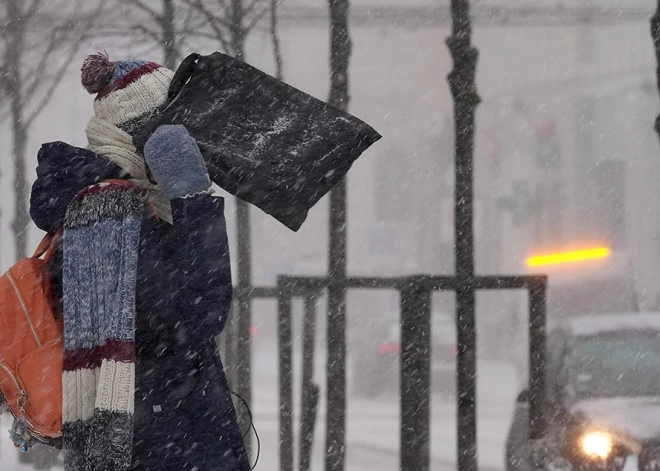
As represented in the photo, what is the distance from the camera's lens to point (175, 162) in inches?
86.4

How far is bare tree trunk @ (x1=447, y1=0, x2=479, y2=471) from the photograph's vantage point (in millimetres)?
4641

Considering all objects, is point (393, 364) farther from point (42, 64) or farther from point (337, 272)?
point (337, 272)

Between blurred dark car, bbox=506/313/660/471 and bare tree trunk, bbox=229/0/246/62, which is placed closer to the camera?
blurred dark car, bbox=506/313/660/471

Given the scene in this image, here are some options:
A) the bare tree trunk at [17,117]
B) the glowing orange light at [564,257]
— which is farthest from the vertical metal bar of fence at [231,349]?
the bare tree trunk at [17,117]

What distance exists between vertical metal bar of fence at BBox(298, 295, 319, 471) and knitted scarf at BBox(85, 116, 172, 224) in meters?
3.18

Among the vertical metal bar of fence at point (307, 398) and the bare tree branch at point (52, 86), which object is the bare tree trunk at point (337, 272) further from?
the bare tree branch at point (52, 86)

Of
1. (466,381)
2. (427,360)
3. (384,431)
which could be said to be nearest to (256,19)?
(427,360)

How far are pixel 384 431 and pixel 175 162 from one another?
11.1m

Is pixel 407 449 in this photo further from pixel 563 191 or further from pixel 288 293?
pixel 563 191

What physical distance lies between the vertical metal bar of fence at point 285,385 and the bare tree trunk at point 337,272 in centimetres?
24

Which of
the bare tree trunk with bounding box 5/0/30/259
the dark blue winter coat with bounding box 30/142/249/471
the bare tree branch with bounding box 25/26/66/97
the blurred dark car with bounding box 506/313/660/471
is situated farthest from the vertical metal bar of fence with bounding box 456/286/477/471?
the bare tree trunk with bounding box 5/0/30/259

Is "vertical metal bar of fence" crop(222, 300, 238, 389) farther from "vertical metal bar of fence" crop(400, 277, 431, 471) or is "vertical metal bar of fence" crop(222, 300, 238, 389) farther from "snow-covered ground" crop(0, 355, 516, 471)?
"snow-covered ground" crop(0, 355, 516, 471)

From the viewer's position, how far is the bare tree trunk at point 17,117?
6.58 meters

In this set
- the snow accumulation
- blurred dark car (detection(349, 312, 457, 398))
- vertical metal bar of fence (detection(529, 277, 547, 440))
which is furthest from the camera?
blurred dark car (detection(349, 312, 457, 398))
